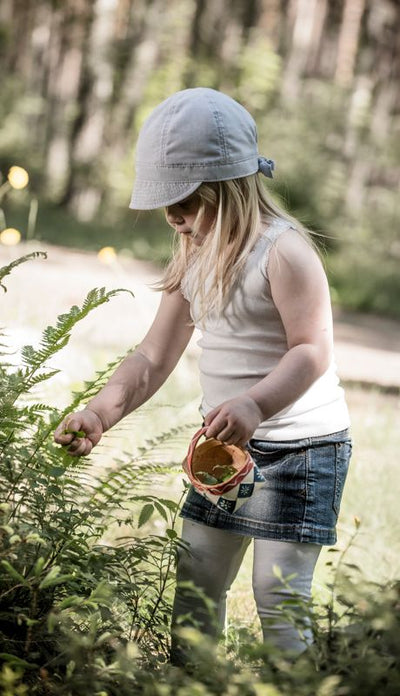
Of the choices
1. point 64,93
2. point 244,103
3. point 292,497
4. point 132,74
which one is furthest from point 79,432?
point 64,93

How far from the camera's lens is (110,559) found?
2.55 meters

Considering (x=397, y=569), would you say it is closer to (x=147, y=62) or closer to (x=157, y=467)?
(x=157, y=467)

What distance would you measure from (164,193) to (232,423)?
2.36 ft

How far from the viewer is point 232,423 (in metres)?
2.34

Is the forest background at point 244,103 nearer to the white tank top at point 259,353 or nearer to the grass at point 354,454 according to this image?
the grass at point 354,454

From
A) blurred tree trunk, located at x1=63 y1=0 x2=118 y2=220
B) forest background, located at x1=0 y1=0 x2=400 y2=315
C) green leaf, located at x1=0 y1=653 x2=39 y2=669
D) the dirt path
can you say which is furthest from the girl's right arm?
blurred tree trunk, located at x1=63 y1=0 x2=118 y2=220

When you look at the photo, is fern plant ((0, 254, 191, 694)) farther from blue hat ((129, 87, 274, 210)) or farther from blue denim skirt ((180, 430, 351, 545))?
blue hat ((129, 87, 274, 210))

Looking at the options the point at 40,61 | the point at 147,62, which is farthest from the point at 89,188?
the point at 40,61

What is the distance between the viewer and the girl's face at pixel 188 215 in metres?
2.78

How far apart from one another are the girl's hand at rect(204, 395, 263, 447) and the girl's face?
0.61m

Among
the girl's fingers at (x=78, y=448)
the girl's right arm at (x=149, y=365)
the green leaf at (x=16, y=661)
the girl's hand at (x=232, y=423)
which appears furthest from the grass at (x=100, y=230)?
the green leaf at (x=16, y=661)

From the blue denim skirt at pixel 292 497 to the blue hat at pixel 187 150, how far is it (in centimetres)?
73

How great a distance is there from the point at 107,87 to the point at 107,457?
71.7 ft

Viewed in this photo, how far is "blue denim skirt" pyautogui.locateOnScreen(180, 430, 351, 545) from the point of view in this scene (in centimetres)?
273
